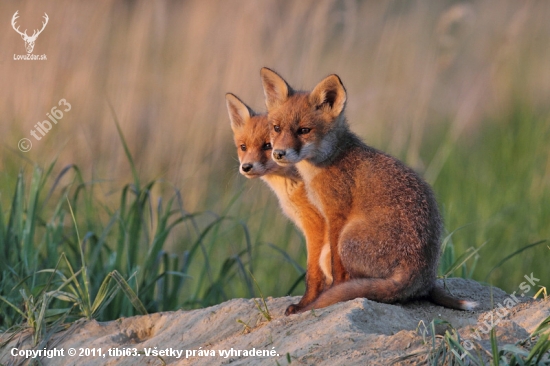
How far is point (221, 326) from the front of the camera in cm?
375

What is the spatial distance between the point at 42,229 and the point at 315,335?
3612mm

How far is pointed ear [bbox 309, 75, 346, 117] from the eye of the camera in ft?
13.4

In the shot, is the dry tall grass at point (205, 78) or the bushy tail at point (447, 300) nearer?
the bushy tail at point (447, 300)

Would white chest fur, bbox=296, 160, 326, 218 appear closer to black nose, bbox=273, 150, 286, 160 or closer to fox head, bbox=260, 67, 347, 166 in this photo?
fox head, bbox=260, 67, 347, 166

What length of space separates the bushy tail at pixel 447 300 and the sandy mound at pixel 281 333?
3 centimetres

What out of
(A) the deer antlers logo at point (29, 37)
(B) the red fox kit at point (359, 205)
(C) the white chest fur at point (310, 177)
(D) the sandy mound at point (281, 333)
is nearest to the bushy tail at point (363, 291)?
(B) the red fox kit at point (359, 205)

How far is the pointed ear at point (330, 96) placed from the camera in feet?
13.4

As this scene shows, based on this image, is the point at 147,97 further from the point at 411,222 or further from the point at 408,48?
the point at 411,222

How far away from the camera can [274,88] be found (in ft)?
14.3

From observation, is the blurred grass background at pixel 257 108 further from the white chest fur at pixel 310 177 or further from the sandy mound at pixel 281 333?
the white chest fur at pixel 310 177

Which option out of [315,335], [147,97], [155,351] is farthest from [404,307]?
[147,97]

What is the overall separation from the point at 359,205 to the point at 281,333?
0.86 metres

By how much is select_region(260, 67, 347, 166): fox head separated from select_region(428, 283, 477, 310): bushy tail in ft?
3.08

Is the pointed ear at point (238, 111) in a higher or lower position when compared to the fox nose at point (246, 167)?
higher
